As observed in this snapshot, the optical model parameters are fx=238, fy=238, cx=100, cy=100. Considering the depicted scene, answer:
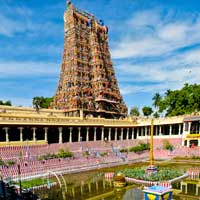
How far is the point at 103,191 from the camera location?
19328 millimetres

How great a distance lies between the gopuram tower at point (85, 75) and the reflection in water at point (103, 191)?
31.3 metres

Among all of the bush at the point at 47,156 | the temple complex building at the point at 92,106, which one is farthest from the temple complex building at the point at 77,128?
the bush at the point at 47,156

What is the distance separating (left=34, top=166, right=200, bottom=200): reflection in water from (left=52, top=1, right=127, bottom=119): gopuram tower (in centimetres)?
3133

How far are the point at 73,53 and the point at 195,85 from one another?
29.4 metres

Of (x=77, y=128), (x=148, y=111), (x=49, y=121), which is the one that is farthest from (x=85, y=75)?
(x=148, y=111)

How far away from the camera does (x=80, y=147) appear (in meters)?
38.5

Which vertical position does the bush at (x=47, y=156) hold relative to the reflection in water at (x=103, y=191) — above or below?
above

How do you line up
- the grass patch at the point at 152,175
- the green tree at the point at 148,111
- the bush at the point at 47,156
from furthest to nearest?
1. the green tree at the point at 148,111
2. the bush at the point at 47,156
3. the grass patch at the point at 152,175

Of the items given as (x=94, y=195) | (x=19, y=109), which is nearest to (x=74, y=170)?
(x=94, y=195)

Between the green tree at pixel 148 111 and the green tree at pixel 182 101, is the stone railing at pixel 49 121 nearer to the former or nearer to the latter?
the green tree at pixel 182 101

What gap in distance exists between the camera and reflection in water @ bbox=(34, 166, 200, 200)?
17516 millimetres

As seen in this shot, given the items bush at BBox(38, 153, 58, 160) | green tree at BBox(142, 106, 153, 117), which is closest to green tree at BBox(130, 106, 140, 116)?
green tree at BBox(142, 106, 153, 117)

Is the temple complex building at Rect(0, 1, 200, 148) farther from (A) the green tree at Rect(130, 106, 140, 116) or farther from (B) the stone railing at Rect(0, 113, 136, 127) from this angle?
(A) the green tree at Rect(130, 106, 140, 116)

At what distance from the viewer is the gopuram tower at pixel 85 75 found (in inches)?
2170
